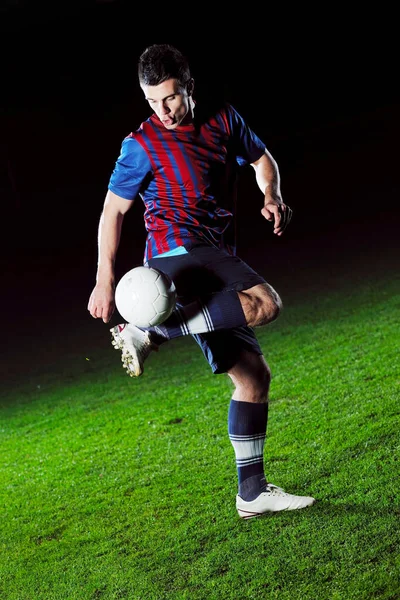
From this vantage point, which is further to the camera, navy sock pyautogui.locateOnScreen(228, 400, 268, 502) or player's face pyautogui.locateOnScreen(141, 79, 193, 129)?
navy sock pyautogui.locateOnScreen(228, 400, 268, 502)

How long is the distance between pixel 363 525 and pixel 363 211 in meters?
9.27

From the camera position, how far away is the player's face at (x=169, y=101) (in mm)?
2945

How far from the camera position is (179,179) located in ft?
10.3

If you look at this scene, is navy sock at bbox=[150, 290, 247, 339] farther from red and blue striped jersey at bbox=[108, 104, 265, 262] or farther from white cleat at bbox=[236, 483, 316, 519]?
white cleat at bbox=[236, 483, 316, 519]

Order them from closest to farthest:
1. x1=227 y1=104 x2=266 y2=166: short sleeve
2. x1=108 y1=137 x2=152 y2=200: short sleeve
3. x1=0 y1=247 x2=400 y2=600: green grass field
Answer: x1=0 y1=247 x2=400 y2=600: green grass field < x1=108 y1=137 x2=152 y2=200: short sleeve < x1=227 y1=104 x2=266 y2=166: short sleeve

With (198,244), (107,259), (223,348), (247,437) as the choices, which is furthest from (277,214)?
(247,437)

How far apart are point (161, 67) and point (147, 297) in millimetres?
872

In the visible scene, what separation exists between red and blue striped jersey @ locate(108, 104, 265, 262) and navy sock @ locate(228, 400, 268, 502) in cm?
69

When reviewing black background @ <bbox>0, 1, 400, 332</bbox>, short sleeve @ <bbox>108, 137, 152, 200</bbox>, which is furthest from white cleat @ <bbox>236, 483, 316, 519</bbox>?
black background @ <bbox>0, 1, 400, 332</bbox>

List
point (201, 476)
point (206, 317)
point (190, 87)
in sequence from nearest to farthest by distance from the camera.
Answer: point (206, 317), point (190, 87), point (201, 476)

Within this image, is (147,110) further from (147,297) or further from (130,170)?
(147,297)

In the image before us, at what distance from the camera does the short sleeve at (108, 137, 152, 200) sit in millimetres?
3133

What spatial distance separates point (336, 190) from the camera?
13.3 m

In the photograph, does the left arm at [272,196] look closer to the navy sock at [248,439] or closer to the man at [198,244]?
the man at [198,244]
